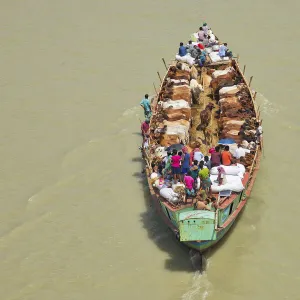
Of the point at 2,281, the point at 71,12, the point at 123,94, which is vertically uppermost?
the point at 71,12

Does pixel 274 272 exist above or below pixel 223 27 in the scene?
below

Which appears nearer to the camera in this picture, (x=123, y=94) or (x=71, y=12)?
(x=123, y=94)

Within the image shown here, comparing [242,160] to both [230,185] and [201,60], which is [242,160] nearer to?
[230,185]

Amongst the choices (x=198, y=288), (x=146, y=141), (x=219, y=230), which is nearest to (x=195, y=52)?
(x=146, y=141)

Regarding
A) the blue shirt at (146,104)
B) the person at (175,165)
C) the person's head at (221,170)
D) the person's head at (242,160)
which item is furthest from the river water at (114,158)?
the person's head at (221,170)

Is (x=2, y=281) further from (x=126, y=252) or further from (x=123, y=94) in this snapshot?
(x=123, y=94)

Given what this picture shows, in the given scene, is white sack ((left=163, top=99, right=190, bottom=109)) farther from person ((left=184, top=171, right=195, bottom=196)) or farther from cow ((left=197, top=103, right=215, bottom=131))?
person ((left=184, top=171, right=195, bottom=196))

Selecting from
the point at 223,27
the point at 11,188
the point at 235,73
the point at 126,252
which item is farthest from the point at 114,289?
the point at 223,27

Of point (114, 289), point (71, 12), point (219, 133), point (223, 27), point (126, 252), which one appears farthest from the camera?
point (71, 12)
